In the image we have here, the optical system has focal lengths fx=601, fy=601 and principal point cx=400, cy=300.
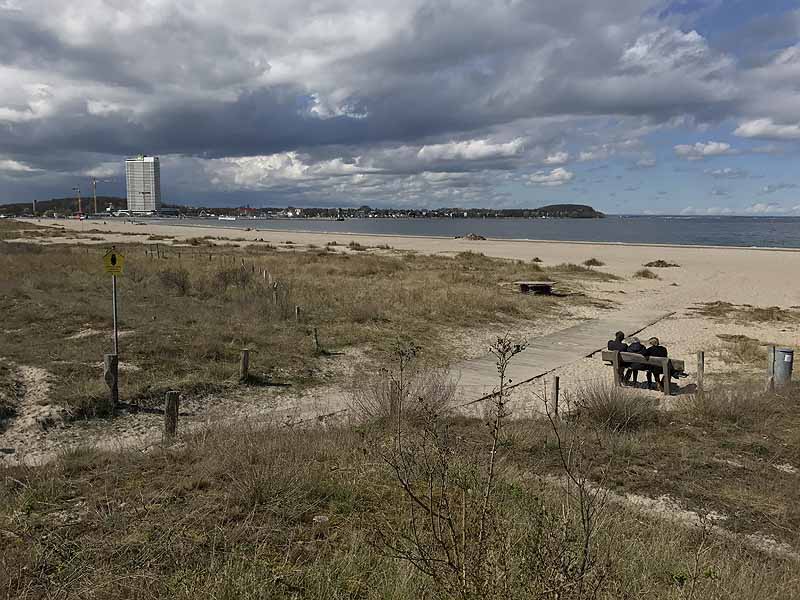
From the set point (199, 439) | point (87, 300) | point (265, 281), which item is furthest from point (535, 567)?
point (265, 281)

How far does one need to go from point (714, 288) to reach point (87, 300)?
1053 inches

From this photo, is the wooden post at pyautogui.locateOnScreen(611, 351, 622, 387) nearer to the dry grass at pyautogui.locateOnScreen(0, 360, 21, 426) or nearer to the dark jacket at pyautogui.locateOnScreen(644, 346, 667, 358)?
the dark jacket at pyautogui.locateOnScreen(644, 346, 667, 358)

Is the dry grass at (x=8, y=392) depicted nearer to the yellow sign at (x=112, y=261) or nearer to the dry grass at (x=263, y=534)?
the yellow sign at (x=112, y=261)

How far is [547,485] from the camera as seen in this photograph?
17.8ft

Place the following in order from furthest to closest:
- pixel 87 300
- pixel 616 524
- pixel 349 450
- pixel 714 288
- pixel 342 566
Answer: pixel 714 288 < pixel 87 300 < pixel 349 450 < pixel 616 524 < pixel 342 566

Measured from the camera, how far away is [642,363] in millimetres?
10469

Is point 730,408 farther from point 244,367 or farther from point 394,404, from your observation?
point 244,367

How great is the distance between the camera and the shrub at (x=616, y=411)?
25.4 ft

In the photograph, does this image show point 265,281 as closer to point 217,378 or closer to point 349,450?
point 217,378

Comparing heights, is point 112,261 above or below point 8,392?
above

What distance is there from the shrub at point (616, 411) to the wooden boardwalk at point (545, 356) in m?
1.61

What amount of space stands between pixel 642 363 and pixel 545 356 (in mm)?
2998

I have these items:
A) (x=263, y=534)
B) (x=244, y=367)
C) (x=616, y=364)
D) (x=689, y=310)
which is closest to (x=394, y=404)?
(x=263, y=534)

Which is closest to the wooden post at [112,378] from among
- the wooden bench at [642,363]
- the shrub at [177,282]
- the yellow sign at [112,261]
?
the yellow sign at [112,261]
